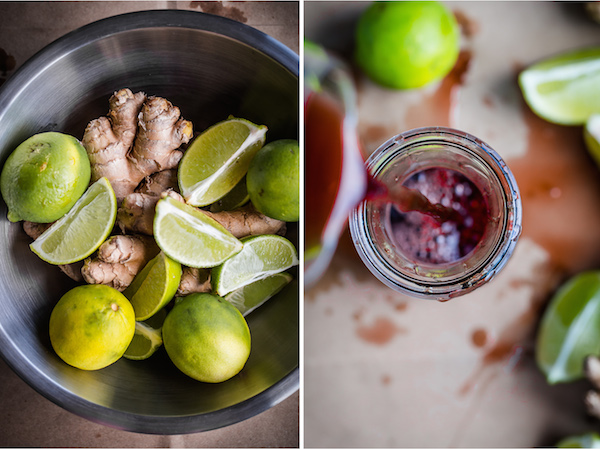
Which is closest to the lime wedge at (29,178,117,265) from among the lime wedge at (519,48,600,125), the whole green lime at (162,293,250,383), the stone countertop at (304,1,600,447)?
the whole green lime at (162,293,250,383)

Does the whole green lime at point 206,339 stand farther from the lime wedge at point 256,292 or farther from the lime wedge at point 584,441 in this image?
the lime wedge at point 584,441

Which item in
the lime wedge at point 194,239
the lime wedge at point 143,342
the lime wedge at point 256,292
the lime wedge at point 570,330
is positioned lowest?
the lime wedge at point 143,342

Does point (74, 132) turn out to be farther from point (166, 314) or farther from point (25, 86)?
point (166, 314)

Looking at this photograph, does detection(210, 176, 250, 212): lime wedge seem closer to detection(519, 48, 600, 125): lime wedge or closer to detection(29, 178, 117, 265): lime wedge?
detection(29, 178, 117, 265): lime wedge

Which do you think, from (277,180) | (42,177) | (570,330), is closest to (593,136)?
(570,330)

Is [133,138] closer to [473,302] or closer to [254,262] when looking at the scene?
[254,262]

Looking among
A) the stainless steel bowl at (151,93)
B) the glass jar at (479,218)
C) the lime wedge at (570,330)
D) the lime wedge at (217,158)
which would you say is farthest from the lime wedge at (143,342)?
the lime wedge at (570,330)
